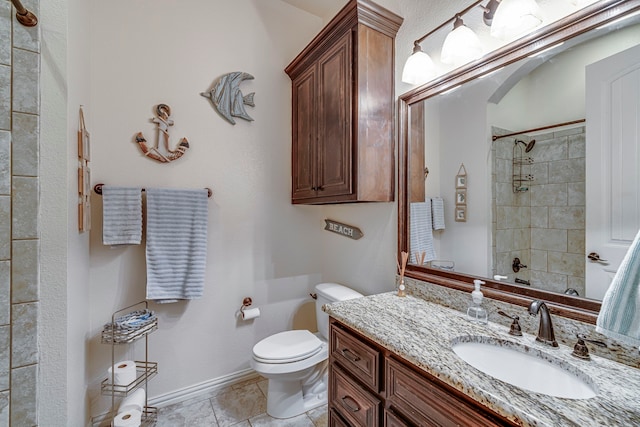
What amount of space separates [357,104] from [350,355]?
1.26 metres

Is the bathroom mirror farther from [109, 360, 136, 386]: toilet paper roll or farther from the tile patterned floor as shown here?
[109, 360, 136, 386]: toilet paper roll

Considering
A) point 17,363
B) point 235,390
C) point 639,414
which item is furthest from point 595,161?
point 235,390

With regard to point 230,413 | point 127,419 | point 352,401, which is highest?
point 352,401

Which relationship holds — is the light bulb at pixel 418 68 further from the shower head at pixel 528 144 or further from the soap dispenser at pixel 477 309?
the soap dispenser at pixel 477 309

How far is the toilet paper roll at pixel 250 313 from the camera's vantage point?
6.63ft

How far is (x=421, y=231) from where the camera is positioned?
153 centimetres

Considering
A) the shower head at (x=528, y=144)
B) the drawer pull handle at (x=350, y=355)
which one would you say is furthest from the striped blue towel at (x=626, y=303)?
the drawer pull handle at (x=350, y=355)

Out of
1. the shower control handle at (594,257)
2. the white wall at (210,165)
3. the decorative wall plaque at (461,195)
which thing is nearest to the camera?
the shower control handle at (594,257)

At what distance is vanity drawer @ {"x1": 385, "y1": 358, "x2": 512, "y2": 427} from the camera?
0.71 m

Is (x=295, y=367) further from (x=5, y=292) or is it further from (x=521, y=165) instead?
(x=521, y=165)

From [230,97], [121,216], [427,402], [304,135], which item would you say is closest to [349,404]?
[427,402]

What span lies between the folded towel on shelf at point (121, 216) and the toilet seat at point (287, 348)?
990 millimetres

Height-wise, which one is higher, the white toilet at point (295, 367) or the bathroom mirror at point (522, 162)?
the bathroom mirror at point (522, 162)

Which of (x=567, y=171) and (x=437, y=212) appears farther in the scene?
(x=437, y=212)
